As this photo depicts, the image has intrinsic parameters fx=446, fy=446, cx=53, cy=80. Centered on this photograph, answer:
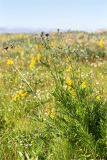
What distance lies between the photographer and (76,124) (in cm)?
565

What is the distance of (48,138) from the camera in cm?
621

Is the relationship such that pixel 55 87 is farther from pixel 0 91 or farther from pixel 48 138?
pixel 0 91

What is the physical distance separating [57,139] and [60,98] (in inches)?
21.6

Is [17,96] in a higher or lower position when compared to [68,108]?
lower

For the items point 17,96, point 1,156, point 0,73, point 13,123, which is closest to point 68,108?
point 1,156

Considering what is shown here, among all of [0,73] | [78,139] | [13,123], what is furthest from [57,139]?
[0,73]

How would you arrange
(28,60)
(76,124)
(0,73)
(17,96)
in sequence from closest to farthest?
(76,124) < (17,96) < (0,73) < (28,60)

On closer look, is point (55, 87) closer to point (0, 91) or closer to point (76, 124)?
point (76, 124)

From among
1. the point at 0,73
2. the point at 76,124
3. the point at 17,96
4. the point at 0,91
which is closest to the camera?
the point at 76,124

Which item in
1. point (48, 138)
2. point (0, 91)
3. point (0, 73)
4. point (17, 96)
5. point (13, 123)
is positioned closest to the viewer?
point (48, 138)

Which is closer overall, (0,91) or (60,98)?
(60,98)

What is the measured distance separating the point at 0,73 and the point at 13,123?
252 inches

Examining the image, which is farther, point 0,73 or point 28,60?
point 28,60

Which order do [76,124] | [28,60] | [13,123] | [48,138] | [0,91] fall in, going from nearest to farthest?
[76,124] → [48,138] → [13,123] → [0,91] → [28,60]
